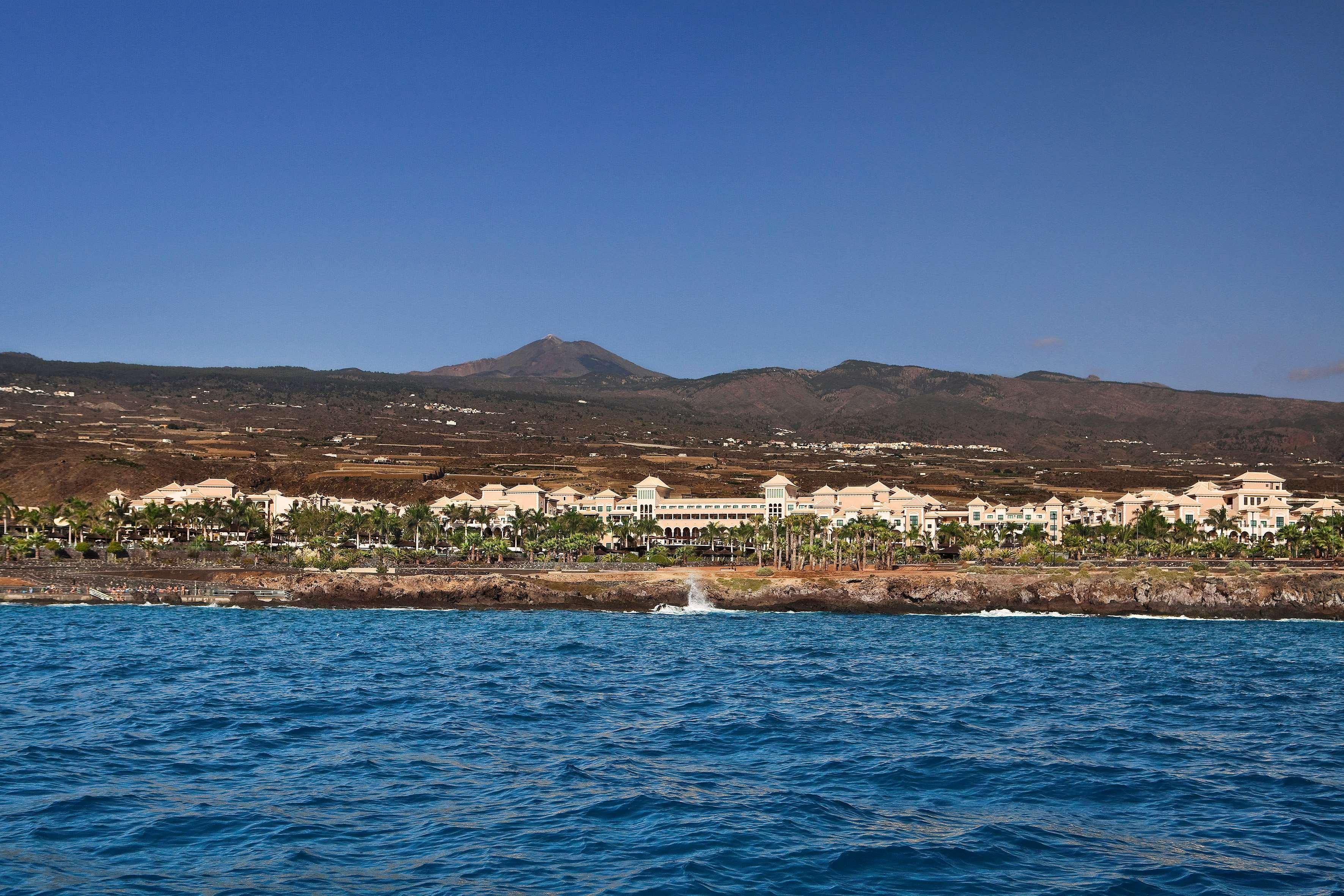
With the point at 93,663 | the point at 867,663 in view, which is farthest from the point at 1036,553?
the point at 93,663

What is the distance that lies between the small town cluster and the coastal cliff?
34895 millimetres

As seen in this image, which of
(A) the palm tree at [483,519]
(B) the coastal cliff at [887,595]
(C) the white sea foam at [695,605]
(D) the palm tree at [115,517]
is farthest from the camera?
(A) the palm tree at [483,519]

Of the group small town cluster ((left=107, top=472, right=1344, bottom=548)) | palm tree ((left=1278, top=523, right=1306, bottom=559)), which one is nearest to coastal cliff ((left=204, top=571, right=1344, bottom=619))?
palm tree ((left=1278, top=523, right=1306, bottom=559))

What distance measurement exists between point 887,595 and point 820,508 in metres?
54.2

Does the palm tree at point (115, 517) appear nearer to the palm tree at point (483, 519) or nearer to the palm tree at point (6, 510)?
the palm tree at point (6, 510)

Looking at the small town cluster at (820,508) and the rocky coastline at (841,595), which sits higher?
the small town cluster at (820,508)


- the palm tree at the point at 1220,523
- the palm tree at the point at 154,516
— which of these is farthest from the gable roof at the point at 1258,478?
the palm tree at the point at 154,516

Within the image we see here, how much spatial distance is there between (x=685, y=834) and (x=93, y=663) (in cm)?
3134

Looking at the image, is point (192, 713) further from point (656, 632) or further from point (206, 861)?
point (656, 632)

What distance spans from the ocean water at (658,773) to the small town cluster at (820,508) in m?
77.3

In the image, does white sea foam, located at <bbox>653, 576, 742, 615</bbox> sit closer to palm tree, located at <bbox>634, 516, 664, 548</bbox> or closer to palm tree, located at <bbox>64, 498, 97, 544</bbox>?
palm tree, located at <bbox>634, 516, 664, 548</bbox>

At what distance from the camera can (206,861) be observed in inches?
682

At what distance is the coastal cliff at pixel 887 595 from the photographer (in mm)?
78875

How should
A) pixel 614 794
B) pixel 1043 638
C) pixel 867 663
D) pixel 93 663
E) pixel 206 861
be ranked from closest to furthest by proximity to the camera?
pixel 206 861
pixel 614 794
pixel 93 663
pixel 867 663
pixel 1043 638
